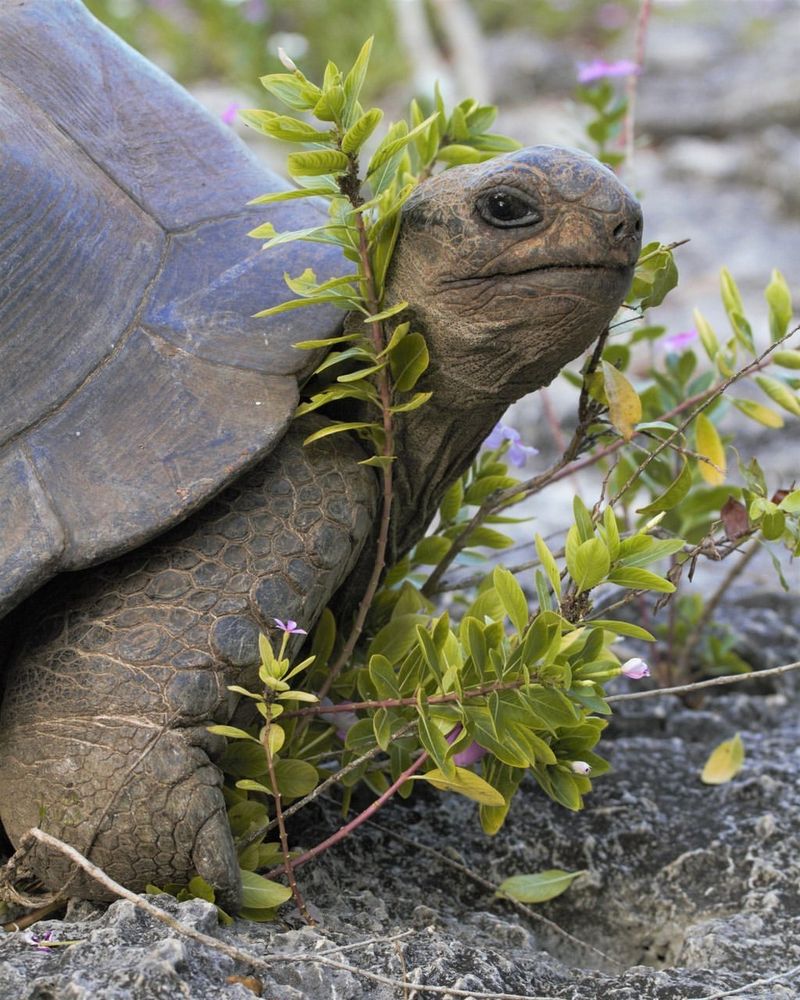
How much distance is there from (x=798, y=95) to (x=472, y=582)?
633 centimetres

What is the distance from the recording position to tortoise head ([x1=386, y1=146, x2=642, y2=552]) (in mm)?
1695

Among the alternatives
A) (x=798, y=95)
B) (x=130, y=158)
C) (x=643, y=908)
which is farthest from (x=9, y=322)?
(x=798, y=95)

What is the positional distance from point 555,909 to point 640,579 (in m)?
0.68

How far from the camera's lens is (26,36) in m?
2.09

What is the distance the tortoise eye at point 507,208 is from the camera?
172cm

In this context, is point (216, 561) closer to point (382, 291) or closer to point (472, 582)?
point (382, 291)

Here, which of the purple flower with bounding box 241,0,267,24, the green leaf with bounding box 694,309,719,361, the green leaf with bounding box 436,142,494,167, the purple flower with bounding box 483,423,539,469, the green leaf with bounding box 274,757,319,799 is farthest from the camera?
the purple flower with bounding box 241,0,267,24

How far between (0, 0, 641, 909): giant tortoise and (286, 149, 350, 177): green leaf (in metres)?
0.18

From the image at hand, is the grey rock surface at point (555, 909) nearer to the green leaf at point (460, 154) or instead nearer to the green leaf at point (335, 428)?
the green leaf at point (335, 428)

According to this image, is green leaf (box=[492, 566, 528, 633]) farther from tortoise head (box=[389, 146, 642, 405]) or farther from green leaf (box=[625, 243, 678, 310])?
green leaf (box=[625, 243, 678, 310])

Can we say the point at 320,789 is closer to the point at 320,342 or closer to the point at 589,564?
the point at 589,564

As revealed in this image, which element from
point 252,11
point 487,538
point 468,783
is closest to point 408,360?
point 487,538

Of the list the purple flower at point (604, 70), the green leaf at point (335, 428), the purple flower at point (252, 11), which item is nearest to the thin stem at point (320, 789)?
the green leaf at point (335, 428)

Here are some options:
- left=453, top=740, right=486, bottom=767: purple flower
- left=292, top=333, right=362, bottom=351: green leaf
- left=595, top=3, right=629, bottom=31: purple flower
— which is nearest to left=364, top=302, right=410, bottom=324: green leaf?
left=292, top=333, right=362, bottom=351: green leaf
